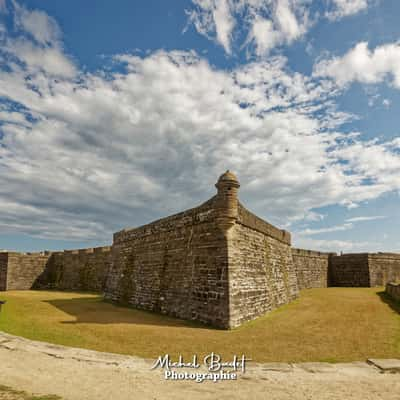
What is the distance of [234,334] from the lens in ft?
30.8

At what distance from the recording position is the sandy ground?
484cm

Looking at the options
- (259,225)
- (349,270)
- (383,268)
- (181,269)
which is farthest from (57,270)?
(383,268)

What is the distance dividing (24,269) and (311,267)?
93.6 ft

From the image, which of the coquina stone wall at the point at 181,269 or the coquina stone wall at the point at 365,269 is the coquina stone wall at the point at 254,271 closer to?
the coquina stone wall at the point at 181,269

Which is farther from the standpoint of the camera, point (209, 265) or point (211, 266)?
point (209, 265)

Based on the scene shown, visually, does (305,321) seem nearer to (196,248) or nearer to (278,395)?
(196,248)

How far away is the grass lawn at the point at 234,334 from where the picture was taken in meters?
7.52

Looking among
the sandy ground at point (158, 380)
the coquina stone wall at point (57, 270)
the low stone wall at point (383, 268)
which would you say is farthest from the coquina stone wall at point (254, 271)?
the coquina stone wall at point (57, 270)

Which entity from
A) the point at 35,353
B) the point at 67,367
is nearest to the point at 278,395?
the point at 67,367

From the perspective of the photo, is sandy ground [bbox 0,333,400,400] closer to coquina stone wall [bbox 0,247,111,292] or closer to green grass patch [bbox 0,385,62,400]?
green grass patch [bbox 0,385,62,400]

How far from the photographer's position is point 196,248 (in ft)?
41.9

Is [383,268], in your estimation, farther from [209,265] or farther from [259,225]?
[209,265]

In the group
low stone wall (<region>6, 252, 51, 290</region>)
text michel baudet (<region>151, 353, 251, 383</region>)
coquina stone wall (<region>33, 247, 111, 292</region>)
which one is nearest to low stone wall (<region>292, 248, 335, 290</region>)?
coquina stone wall (<region>33, 247, 111, 292</region>)

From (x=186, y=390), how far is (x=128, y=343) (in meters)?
3.71
